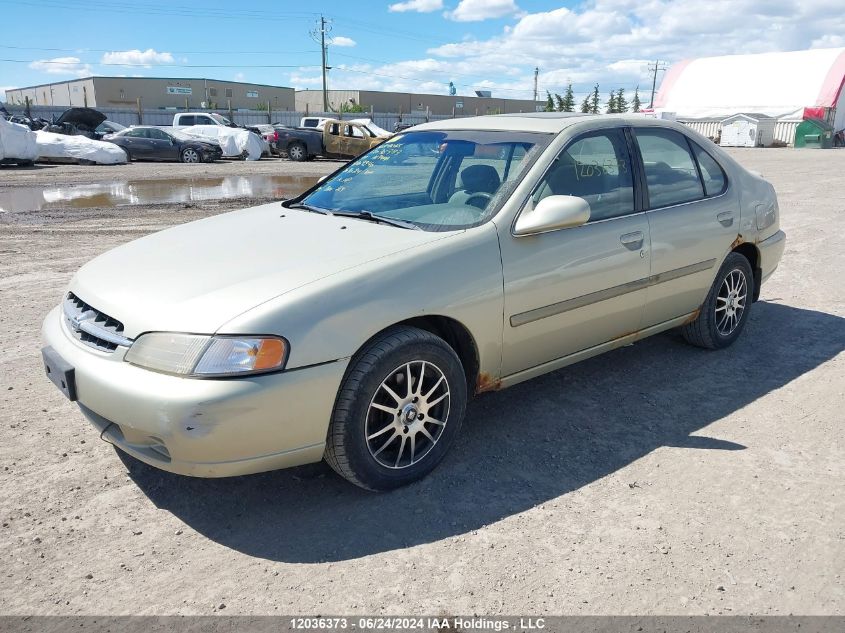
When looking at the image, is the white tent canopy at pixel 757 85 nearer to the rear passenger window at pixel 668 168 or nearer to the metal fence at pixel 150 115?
the metal fence at pixel 150 115

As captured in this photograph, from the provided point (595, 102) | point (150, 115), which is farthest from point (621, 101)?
point (150, 115)

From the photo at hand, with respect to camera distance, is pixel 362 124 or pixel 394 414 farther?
pixel 362 124

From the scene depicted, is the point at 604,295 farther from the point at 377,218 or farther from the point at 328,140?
the point at 328,140

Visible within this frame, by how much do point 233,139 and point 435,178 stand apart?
26.0 m

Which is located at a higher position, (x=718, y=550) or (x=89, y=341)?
(x=89, y=341)

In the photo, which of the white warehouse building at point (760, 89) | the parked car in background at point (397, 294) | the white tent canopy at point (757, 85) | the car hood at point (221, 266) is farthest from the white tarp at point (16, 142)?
the white tent canopy at point (757, 85)

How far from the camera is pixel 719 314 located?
193 inches

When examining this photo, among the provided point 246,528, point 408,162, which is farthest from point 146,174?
point 246,528

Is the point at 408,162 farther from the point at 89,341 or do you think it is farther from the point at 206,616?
the point at 206,616

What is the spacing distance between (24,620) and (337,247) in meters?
1.88

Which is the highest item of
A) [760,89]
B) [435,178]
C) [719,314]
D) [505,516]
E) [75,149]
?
[760,89]

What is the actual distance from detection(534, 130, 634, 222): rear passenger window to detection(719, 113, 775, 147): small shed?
4614 centimetres

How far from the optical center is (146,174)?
20.4 m

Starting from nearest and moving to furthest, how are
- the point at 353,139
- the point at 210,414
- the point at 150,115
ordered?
1. the point at 210,414
2. the point at 353,139
3. the point at 150,115
